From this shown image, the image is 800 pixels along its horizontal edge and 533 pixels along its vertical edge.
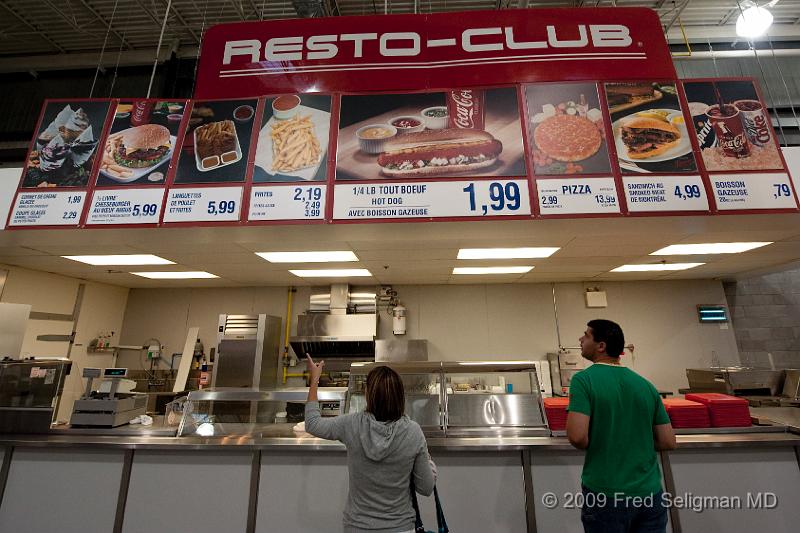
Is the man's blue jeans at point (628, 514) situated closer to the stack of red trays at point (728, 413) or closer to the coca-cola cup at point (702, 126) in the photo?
the stack of red trays at point (728, 413)

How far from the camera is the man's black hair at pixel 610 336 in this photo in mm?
1796

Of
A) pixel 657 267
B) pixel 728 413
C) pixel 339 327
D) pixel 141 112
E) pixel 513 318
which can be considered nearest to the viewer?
pixel 728 413

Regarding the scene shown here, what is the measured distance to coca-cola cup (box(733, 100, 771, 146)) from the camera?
9.18 feet

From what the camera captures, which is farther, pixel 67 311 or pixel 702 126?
pixel 67 311

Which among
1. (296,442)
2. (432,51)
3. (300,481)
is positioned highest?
(432,51)

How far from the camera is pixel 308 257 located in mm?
3928

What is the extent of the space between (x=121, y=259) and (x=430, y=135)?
3720 millimetres

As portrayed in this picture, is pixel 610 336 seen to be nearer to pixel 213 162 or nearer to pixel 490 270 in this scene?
pixel 490 270

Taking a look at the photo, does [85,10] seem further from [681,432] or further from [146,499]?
[681,432]

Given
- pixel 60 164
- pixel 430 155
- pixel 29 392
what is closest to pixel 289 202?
pixel 430 155

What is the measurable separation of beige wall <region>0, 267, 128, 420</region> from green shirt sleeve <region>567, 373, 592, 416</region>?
5934 millimetres

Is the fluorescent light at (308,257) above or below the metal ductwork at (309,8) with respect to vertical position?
below

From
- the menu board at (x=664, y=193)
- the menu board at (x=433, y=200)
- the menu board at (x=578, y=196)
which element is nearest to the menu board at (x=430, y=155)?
the menu board at (x=433, y=200)

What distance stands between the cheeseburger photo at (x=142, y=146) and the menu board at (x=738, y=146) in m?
4.44
